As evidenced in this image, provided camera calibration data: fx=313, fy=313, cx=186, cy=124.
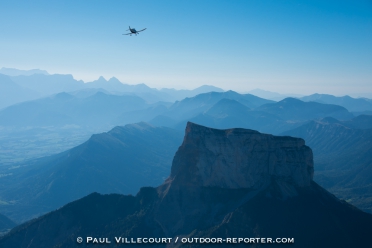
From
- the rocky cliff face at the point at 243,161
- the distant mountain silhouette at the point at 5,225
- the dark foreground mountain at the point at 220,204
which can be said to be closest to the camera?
the dark foreground mountain at the point at 220,204

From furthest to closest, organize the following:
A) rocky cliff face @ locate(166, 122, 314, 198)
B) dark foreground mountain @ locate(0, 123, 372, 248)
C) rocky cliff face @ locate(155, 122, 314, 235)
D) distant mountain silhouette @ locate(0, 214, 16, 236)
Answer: distant mountain silhouette @ locate(0, 214, 16, 236) → rocky cliff face @ locate(166, 122, 314, 198) → rocky cliff face @ locate(155, 122, 314, 235) → dark foreground mountain @ locate(0, 123, 372, 248)

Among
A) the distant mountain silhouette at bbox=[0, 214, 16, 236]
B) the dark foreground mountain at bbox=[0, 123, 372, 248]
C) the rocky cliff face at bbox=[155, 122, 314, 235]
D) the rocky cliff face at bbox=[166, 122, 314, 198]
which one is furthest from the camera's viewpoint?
the distant mountain silhouette at bbox=[0, 214, 16, 236]

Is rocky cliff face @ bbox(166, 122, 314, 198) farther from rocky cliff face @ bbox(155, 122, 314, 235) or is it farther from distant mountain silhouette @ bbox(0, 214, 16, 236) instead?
distant mountain silhouette @ bbox(0, 214, 16, 236)

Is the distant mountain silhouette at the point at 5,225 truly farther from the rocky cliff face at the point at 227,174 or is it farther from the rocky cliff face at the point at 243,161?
the rocky cliff face at the point at 243,161

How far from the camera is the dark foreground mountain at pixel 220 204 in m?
77.1

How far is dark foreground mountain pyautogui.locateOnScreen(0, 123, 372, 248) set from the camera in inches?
3036

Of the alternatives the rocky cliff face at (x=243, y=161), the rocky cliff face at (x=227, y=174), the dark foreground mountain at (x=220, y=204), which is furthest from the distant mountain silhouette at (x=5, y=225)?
the rocky cliff face at (x=243, y=161)

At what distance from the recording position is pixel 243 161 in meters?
89.0

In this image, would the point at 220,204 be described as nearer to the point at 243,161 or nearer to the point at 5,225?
the point at 243,161

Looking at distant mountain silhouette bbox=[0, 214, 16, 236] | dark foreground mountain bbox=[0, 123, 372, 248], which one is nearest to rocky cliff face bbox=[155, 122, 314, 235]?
dark foreground mountain bbox=[0, 123, 372, 248]

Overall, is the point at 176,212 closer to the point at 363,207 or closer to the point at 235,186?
the point at 235,186

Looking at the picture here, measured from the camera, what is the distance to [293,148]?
88.7 m

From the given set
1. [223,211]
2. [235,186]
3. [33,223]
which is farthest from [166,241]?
[33,223]

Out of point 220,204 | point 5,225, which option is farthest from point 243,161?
point 5,225
